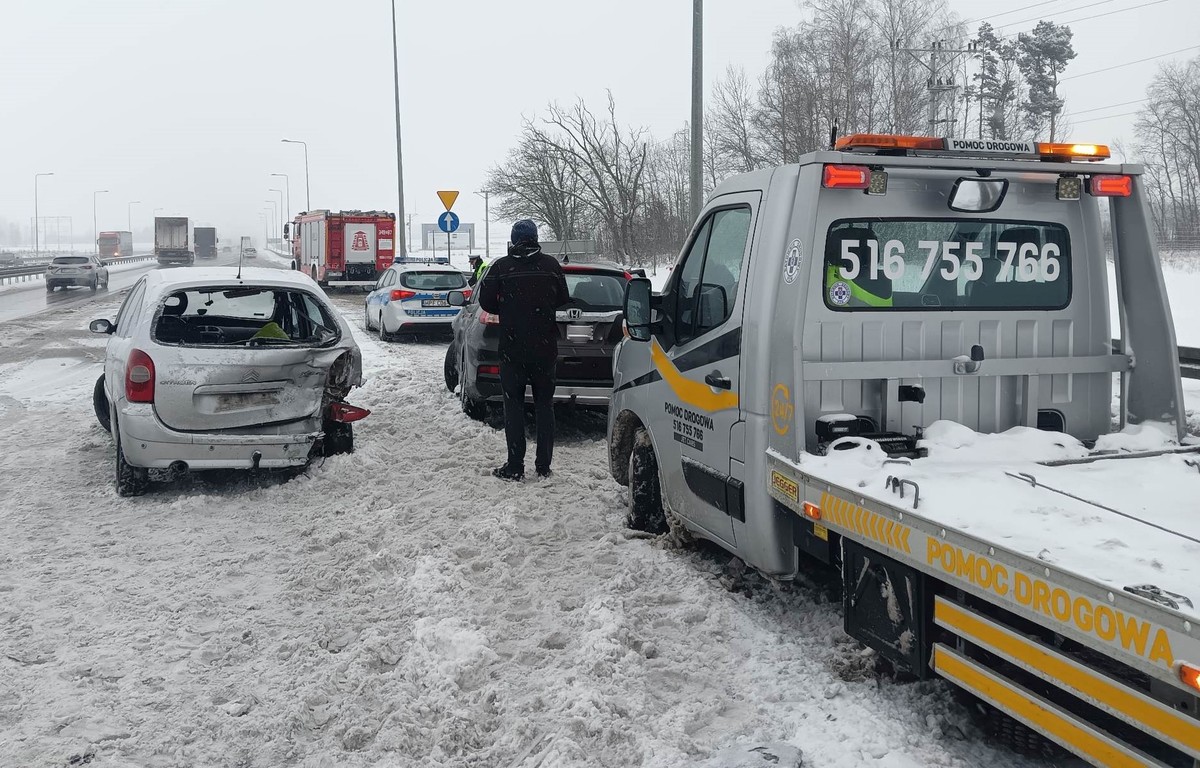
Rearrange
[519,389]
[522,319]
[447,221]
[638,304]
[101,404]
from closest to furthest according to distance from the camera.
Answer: [638,304] → [522,319] → [519,389] → [101,404] → [447,221]

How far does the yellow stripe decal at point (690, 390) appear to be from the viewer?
496 centimetres

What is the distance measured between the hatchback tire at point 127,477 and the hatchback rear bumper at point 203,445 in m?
0.16

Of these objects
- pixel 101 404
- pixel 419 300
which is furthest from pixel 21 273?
pixel 101 404

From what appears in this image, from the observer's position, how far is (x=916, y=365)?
4562mm

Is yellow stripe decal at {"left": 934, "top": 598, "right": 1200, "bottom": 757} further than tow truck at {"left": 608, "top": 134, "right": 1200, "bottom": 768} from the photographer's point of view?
No

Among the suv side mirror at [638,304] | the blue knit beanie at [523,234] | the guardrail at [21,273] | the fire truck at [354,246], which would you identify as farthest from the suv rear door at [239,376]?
the guardrail at [21,273]

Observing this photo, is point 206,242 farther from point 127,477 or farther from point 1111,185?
point 1111,185

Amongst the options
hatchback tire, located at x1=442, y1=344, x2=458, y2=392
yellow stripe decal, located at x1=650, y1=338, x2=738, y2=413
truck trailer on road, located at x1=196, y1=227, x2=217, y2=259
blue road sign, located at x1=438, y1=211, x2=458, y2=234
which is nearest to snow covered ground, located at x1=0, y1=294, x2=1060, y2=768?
yellow stripe decal, located at x1=650, y1=338, x2=738, y2=413

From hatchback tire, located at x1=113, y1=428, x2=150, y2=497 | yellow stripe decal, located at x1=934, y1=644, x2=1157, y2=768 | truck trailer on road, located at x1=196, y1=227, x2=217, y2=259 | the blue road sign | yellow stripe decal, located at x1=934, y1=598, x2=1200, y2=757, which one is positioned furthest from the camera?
truck trailer on road, located at x1=196, y1=227, x2=217, y2=259

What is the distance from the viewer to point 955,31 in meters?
47.8

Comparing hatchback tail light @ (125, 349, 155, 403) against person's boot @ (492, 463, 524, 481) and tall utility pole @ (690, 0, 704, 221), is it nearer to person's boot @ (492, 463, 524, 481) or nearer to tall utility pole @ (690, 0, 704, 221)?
person's boot @ (492, 463, 524, 481)

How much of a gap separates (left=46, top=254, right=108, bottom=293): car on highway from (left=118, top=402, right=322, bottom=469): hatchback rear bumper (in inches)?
1430

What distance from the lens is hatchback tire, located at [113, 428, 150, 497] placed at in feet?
24.4

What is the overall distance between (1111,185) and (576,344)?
17.7 ft
